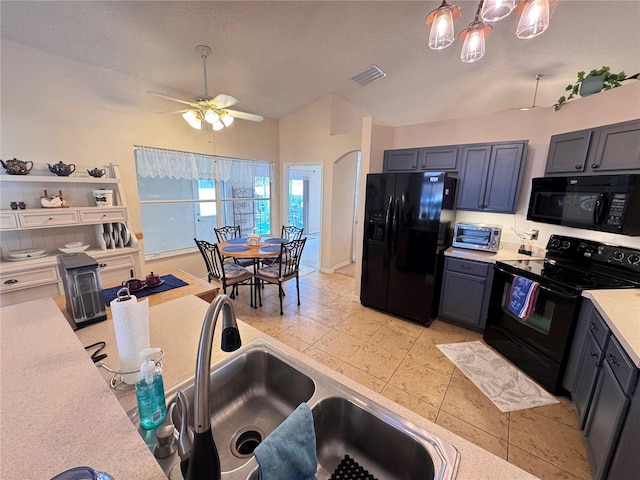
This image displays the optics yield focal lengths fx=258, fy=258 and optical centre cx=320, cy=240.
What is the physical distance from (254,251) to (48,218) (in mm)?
1975

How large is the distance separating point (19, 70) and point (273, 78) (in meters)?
2.57

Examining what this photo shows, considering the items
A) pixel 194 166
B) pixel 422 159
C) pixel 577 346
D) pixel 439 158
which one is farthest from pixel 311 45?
pixel 577 346

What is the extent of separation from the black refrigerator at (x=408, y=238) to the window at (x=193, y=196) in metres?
2.59

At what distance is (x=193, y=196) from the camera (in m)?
4.19

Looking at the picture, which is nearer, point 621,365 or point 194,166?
point 621,365

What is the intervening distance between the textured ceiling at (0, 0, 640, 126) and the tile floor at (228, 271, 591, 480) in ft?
10.2

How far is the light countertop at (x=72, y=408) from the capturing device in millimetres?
586

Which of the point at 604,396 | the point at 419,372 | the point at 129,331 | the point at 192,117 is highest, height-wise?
the point at 192,117

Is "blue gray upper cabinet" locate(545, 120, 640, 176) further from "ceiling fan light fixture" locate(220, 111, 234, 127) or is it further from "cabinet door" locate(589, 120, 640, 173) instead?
"ceiling fan light fixture" locate(220, 111, 234, 127)

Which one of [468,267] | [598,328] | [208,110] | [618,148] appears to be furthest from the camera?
[468,267]

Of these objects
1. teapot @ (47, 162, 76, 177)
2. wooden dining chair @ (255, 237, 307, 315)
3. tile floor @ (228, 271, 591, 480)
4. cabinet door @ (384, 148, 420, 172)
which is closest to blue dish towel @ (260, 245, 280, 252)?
wooden dining chair @ (255, 237, 307, 315)

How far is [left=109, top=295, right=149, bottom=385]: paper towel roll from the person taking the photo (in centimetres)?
89

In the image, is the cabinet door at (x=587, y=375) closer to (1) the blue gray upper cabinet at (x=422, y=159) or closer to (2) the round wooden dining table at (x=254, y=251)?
(1) the blue gray upper cabinet at (x=422, y=159)

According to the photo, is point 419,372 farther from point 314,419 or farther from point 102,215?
point 102,215
